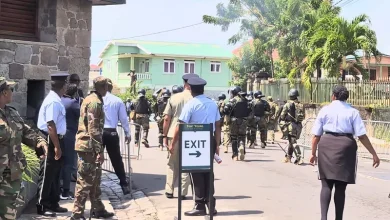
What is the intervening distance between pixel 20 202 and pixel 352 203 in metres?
5.57

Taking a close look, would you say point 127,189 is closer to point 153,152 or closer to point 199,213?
point 199,213

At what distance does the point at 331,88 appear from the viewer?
79.4 feet

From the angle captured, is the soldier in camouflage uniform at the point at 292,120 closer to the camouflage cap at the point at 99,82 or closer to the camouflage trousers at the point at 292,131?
the camouflage trousers at the point at 292,131

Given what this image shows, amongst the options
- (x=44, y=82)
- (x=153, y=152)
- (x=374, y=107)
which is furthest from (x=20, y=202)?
(x=374, y=107)

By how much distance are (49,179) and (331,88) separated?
1834 centimetres

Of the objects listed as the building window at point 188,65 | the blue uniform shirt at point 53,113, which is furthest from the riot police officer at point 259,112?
the building window at point 188,65

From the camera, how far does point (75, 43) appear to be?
36.7 feet

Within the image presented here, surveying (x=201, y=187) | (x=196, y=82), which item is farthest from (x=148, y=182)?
(x=196, y=82)

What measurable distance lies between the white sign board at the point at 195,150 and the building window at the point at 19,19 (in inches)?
193

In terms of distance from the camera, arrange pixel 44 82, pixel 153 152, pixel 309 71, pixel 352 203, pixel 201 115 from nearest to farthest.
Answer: pixel 201 115 < pixel 352 203 < pixel 44 82 < pixel 153 152 < pixel 309 71

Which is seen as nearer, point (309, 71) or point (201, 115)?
point (201, 115)

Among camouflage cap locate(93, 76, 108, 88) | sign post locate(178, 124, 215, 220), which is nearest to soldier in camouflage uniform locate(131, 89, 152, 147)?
camouflage cap locate(93, 76, 108, 88)

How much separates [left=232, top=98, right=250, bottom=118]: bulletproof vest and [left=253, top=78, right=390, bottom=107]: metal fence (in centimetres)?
A: 805

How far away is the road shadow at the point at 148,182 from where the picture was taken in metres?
10.4
